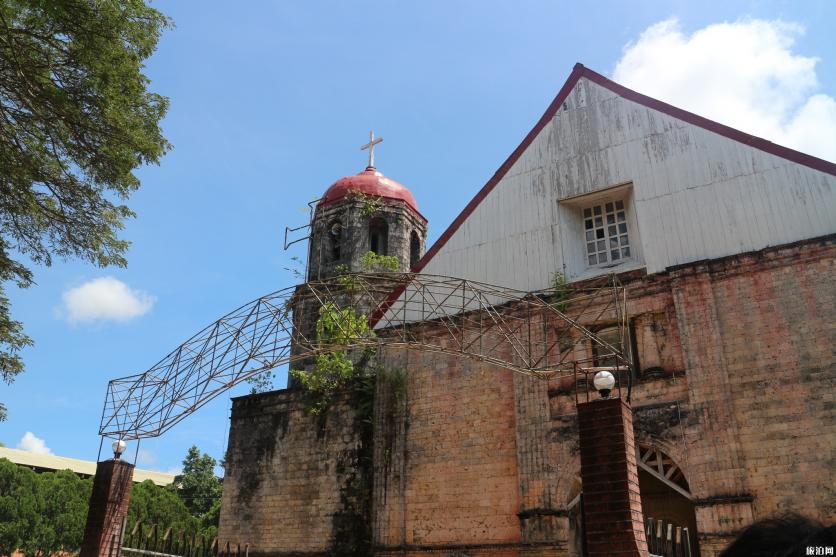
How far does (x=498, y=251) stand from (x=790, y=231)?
5648 mm

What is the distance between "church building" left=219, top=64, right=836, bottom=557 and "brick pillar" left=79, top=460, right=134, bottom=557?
13.6 ft

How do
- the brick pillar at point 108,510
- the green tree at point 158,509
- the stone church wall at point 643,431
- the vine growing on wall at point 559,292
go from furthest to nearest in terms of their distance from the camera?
the green tree at point 158,509, the vine growing on wall at point 559,292, the brick pillar at point 108,510, the stone church wall at point 643,431

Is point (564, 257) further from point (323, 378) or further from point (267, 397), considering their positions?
point (267, 397)

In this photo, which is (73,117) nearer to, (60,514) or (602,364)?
(602,364)

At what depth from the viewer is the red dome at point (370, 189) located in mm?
20812

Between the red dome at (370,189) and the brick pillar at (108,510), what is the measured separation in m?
10.5

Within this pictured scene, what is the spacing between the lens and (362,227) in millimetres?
20203

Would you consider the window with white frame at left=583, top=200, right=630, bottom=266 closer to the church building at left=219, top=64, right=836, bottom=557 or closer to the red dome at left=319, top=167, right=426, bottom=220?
the church building at left=219, top=64, right=836, bottom=557

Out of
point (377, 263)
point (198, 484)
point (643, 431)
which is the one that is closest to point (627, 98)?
point (643, 431)

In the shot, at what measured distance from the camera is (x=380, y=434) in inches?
597

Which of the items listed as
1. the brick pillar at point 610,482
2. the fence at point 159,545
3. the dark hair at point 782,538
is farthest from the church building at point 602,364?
the dark hair at point 782,538

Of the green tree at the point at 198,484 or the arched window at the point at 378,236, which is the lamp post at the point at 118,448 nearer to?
the arched window at the point at 378,236

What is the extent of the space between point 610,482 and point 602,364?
19.7 feet

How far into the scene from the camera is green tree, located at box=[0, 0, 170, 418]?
9.05 metres
